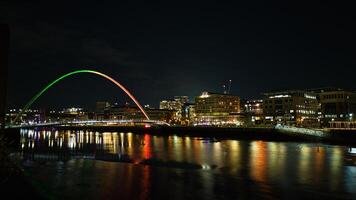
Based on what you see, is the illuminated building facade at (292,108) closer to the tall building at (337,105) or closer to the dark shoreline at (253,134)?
the tall building at (337,105)

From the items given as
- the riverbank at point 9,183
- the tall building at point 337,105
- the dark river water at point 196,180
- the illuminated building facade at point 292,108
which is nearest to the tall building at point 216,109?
the illuminated building facade at point 292,108

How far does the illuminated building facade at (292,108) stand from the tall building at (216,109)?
1720 centimetres

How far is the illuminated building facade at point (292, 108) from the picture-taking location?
134 m

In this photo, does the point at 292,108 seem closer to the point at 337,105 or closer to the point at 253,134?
the point at 337,105

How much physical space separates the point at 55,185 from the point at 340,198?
1667 cm

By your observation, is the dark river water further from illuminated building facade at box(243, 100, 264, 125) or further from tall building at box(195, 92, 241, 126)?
tall building at box(195, 92, 241, 126)

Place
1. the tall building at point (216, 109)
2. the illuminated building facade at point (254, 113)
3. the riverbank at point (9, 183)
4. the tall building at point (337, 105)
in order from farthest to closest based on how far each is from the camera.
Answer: the tall building at point (216, 109), the illuminated building facade at point (254, 113), the tall building at point (337, 105), the riverbank at point (9, 183)

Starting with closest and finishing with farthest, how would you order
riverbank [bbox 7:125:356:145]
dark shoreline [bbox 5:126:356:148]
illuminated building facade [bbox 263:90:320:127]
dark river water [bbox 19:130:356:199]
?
dark river water [bbox 19:130:356:199] → dark shoreline [bbox 5:126:356:148] → riverbank [bbox 7:125:356:145] → illuminated building facade [bbox 263:90:320:127]

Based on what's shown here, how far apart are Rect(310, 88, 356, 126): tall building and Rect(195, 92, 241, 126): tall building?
36470mm

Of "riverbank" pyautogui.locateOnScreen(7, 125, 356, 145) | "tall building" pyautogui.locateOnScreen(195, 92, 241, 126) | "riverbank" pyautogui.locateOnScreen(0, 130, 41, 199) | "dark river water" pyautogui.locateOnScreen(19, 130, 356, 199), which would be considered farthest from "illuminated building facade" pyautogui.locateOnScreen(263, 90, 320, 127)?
"riverbank" pyautogui.locateOnScreen(0, 130, 41, 199)

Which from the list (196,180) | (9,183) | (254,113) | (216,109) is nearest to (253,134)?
(196,180)

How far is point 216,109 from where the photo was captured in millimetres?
165750

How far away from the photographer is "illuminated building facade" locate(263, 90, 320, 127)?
441 ft

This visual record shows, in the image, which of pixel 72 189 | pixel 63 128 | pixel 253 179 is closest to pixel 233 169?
pixel 253 179
